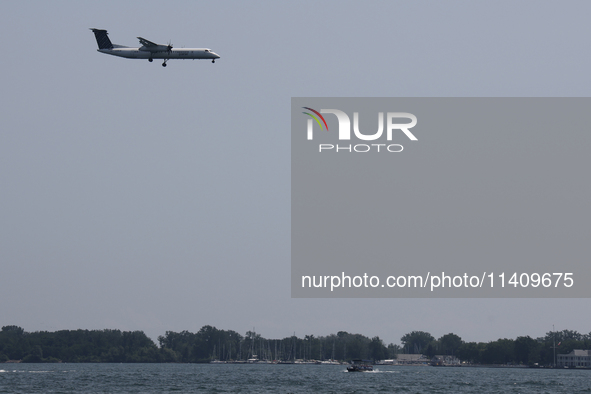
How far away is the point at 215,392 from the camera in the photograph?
396 feet

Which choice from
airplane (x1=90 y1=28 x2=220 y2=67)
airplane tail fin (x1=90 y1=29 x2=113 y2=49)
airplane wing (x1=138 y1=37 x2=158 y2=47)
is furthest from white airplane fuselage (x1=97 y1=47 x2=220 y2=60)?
airplane tail fin (x1=90 y1=29 x2=113 y2=49)

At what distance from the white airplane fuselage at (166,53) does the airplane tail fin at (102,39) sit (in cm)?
222

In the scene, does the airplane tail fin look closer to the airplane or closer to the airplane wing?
the airplane

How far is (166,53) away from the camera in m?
95.5

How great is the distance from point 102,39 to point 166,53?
40.1 ft

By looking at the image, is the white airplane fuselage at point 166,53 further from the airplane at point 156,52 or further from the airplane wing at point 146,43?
the airplane wing at point 146,43

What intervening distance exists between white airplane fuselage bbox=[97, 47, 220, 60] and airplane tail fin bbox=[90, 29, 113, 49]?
2222mm

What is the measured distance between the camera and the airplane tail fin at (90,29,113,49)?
101 meters

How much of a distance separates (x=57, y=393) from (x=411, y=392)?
59997 mm

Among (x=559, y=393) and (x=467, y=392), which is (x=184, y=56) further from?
(x=559, y=393)

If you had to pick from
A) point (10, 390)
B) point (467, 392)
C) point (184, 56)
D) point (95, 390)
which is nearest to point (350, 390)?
point (467, 392)

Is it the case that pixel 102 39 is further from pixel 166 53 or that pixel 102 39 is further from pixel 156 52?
pixel 166 53

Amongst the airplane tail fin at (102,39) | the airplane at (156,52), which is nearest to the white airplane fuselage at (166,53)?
the airplane at (156,52)

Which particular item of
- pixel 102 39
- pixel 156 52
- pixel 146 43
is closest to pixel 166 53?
pixel 156 52
